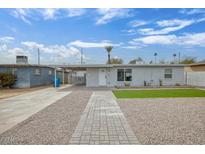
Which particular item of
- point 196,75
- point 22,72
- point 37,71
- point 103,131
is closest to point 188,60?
point 196,75

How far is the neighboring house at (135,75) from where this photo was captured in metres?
21.9

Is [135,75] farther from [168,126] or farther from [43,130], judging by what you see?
[43,130]

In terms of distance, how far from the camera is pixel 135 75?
2206cm

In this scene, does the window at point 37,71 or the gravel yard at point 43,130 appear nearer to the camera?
the gravel yard at point 43,130

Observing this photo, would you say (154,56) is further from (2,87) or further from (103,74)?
(2,87)

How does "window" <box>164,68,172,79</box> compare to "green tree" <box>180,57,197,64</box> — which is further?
"green tree" <box>180,57,197,64</box>

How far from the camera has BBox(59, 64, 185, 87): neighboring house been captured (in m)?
21.9

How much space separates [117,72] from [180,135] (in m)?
17.2

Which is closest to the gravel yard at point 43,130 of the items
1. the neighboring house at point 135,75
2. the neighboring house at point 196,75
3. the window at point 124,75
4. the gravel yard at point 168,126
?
the gravel yard at point 168,126

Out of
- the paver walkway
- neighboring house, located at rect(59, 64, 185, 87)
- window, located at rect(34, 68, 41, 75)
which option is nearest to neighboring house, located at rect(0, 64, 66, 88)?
window, located at rect(34, 68, 41, 75)

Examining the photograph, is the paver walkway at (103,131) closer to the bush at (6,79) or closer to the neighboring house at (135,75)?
the neighboring house at (135,75)

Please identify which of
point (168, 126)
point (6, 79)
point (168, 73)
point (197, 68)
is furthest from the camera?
point (197, 68)

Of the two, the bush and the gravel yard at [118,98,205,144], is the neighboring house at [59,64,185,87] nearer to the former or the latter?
the bush
